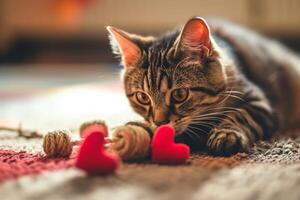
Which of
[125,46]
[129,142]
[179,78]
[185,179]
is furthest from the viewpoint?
[125,46]

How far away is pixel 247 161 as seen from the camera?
1.01 meters

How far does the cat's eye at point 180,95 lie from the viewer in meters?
1.17

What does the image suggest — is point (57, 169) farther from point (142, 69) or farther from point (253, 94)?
point (253, 94)

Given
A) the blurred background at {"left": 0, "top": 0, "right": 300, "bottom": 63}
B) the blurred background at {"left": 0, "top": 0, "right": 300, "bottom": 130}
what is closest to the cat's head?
the blurred background at {"left": 0, "top": 0, "right": 300, "bottom": 130}

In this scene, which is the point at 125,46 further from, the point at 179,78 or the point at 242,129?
the point at 242,129

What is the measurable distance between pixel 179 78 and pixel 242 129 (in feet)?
0.66

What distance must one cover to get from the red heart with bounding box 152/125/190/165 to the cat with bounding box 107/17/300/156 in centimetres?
9

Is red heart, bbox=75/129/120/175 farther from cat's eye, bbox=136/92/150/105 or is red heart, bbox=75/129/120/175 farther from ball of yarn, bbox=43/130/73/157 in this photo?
cat's eye, bbox=136/92/150/105

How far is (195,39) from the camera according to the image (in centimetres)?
119

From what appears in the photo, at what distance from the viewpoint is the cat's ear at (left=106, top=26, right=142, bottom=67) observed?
1297 millimetres

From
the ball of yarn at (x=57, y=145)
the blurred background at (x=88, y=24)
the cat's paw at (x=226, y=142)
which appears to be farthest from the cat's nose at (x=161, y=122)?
the blurred background at (x=88, y=24)

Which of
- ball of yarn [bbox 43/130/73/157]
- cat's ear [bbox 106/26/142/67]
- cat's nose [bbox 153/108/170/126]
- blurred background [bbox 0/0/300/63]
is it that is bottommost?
ball of yarn [bbox 43/130/73/157]

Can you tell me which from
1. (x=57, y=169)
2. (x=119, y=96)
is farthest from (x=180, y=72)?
(x=119, y=96)

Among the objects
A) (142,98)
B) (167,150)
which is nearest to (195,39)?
(142,98)
